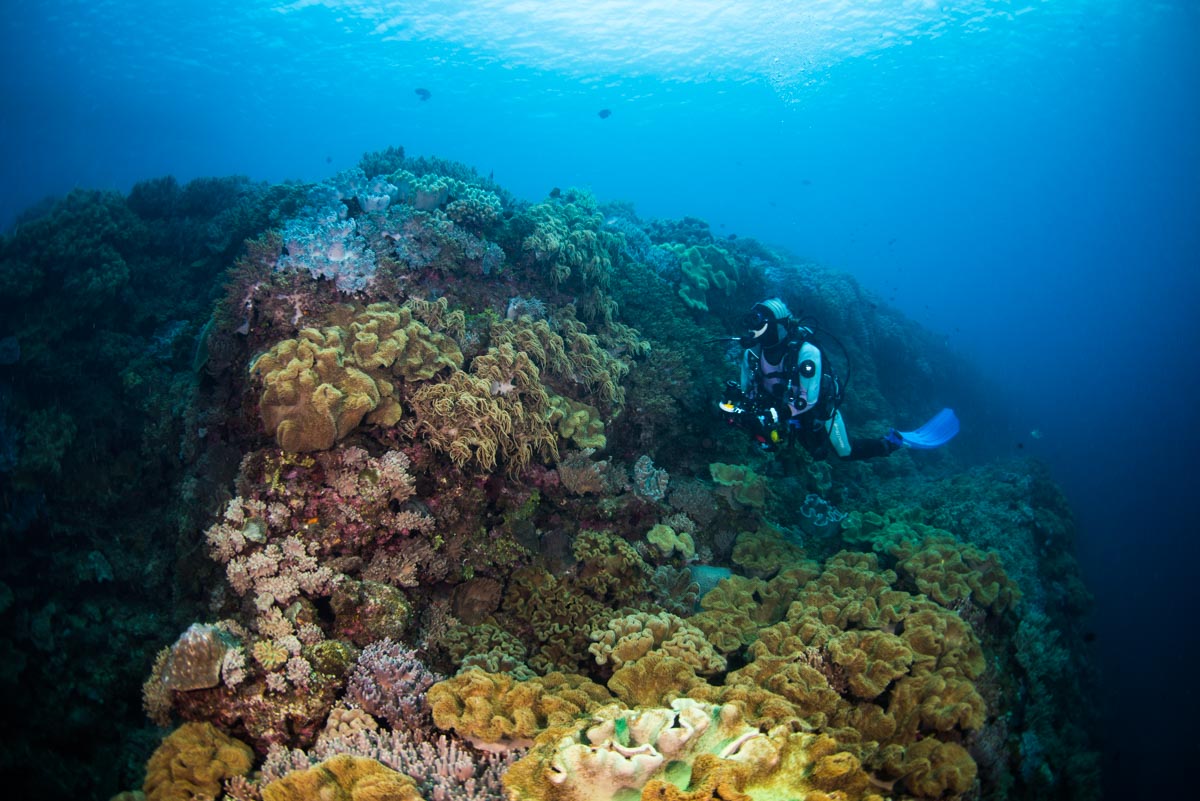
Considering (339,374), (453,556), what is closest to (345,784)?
(453,556)

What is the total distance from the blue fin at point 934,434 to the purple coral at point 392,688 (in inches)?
363

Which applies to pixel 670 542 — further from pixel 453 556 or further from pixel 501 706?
pixel 501 706

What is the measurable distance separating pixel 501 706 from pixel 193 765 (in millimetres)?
2134

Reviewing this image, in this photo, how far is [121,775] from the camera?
5020mm

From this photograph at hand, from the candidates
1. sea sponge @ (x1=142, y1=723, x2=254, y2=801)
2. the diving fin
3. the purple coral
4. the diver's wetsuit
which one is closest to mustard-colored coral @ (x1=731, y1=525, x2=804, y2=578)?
the diver's wetsuit

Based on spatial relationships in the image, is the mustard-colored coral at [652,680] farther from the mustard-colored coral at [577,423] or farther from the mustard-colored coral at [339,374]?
the mustard-colored coral at [339,374]

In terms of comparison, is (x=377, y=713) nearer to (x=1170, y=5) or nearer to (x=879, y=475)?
(x=879, y=475)

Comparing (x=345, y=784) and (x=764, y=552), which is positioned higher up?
(x=345, y=784)

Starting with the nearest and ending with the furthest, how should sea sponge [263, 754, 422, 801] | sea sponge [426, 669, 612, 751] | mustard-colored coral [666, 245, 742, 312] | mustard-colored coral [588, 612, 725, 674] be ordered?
sea sponge [263, 754, 422, 801] < sea sponge [426, 669, 612, 751] < mustard-colored coral [588, 612, 725, 674] < mustard-colored coral [666, 245, 742, 312]

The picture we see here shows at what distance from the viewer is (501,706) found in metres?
3.58

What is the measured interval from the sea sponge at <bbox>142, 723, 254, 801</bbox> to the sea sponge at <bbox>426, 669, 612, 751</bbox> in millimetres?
1397

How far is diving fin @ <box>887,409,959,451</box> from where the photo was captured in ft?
31.8

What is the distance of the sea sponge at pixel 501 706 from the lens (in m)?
3.37

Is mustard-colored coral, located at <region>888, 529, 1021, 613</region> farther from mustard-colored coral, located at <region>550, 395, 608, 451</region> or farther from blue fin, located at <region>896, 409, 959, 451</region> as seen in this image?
mustard-colored coral, located at <region>550, 395, 608, 451</region>
